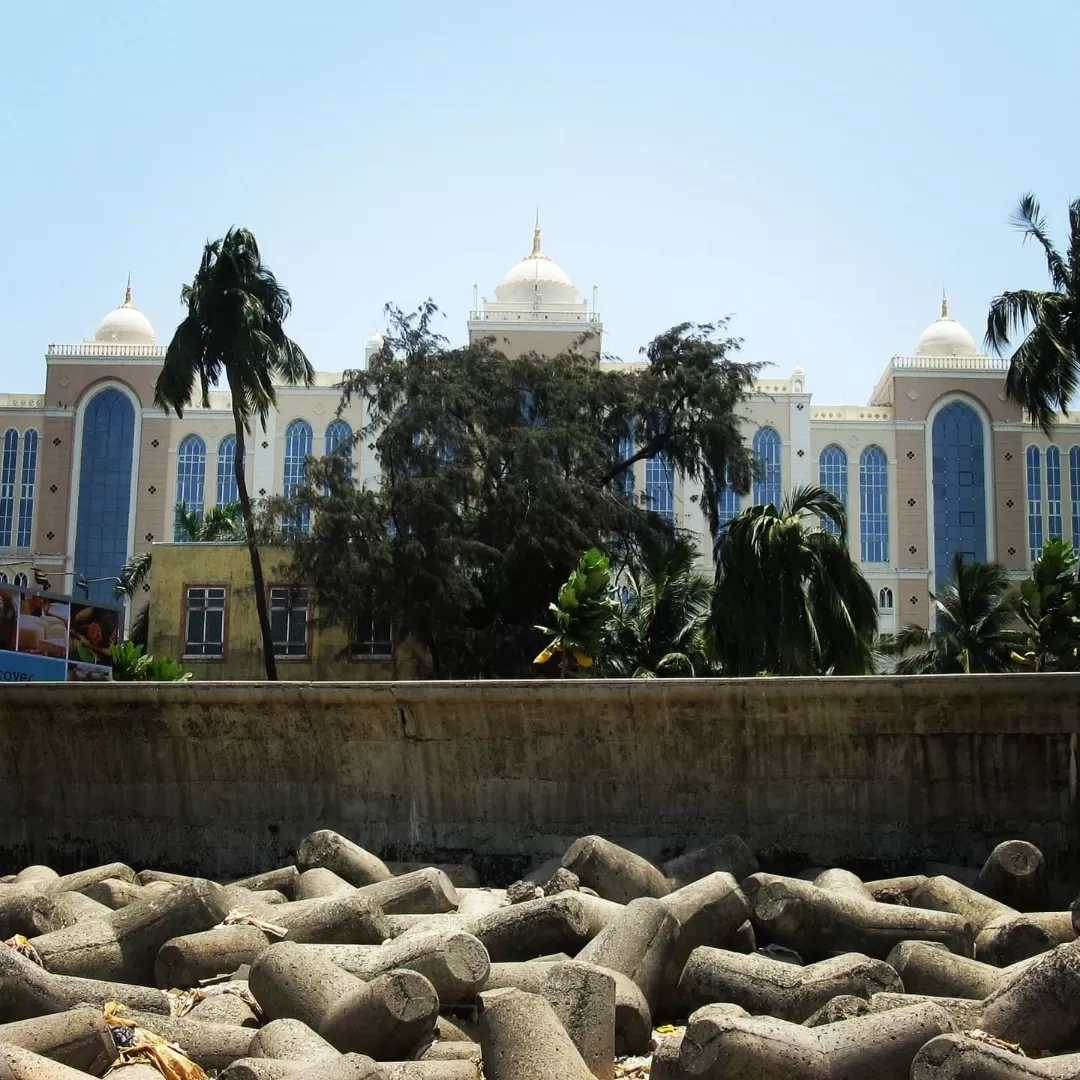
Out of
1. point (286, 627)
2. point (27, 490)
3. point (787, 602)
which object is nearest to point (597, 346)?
point (27, 490)

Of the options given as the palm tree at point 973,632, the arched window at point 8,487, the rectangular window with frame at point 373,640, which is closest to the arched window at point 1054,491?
the palm tree at point 973,632

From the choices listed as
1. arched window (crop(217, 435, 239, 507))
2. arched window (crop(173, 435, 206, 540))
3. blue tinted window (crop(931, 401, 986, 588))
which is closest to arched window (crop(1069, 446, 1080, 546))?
blue tinted window (crop(931, 401, 986, 588))

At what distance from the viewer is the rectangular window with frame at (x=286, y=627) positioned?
4078cm

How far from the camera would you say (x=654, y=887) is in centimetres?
1088

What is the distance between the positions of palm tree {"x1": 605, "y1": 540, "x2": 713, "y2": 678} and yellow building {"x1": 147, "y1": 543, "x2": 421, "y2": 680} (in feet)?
22.8

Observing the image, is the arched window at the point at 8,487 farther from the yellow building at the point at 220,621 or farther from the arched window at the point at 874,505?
the yellow building at the point at 220,621

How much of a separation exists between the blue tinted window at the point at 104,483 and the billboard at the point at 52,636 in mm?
43547

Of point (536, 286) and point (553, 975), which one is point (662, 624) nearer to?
point (553, 975)

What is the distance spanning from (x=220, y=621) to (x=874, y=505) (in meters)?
46.7

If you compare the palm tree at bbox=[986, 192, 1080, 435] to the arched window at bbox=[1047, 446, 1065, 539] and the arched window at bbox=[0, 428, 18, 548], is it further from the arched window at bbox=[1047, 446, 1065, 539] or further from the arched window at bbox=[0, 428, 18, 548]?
the arched window at bbox=[0, 428, 18, 548]

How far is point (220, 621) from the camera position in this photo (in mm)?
39688

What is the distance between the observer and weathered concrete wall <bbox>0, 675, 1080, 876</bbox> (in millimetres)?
11945

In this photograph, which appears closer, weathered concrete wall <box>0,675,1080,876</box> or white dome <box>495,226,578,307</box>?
weathered concrete wall <box>0,675,1080,876</box>

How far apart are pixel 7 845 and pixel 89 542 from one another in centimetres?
6935
